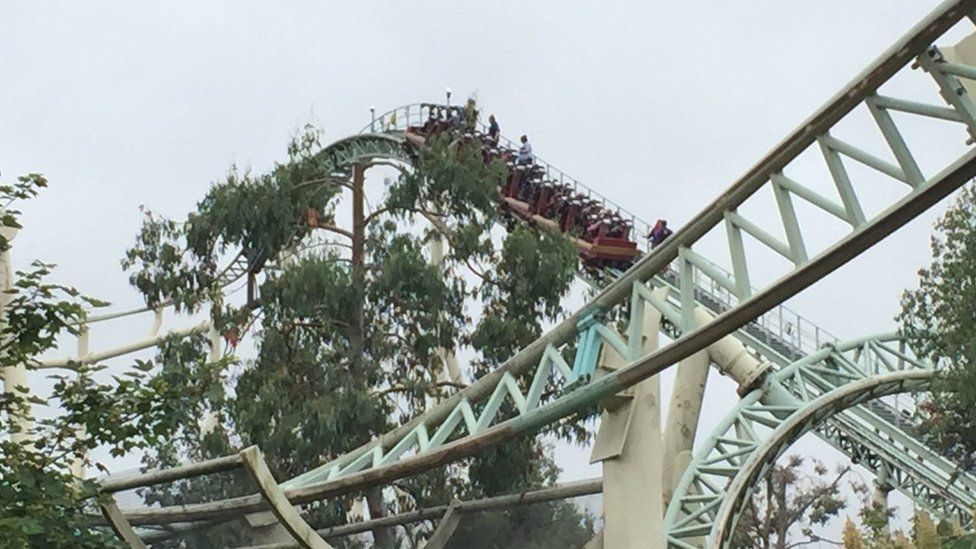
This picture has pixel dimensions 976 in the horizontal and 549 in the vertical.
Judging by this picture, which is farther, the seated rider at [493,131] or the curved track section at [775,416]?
the seated rider at [493,131]

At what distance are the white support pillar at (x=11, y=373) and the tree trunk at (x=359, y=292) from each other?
163 inches

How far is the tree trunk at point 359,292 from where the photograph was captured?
1678 centimetres

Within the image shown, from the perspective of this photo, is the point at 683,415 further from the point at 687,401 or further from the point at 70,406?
the point at 70,406

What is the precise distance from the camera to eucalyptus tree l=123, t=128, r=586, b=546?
683 inches

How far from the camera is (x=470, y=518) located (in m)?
10.5

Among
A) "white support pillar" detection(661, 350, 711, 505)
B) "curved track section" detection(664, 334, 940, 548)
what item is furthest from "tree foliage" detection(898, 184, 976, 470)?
"white support pillar" detection(661, 350, 711, 505)

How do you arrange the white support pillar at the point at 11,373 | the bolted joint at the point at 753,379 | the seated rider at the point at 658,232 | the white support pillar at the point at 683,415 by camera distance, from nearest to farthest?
the white support pillar at the point at 11,373 → the white support pillar at the point at 683,415 → the bolted joint at the point at 753,379 → the seated rider at the point at 658,232

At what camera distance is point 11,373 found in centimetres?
1283

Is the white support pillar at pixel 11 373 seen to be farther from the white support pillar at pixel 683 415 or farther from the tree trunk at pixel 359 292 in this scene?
the white support pillar at pixel 683 415

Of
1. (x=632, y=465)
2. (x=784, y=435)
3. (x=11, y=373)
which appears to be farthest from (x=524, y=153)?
(x=632, y=465)

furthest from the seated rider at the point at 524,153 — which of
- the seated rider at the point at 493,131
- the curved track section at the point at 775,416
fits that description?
the curved track section at the point at 775,416

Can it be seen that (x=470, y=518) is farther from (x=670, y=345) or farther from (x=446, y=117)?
(x=446, y=117)

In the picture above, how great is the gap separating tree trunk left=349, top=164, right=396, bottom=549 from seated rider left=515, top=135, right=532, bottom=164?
17.5 feet

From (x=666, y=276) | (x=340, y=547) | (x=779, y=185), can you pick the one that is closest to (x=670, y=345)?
(x=779, y=185)
